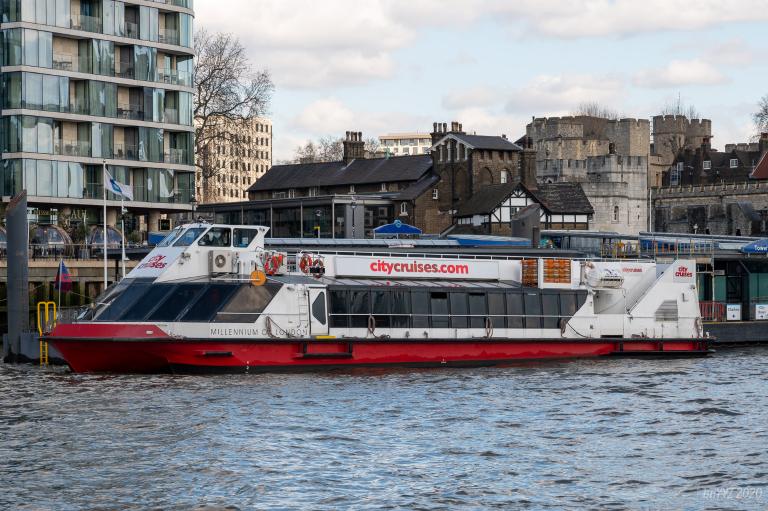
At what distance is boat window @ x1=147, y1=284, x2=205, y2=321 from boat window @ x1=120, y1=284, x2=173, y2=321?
0.75 feet

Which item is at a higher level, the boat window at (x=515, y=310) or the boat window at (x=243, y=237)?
the boat window at (x=243, y=237)

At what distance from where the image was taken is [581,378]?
3969 centimetres

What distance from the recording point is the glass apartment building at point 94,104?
69125 millimetres

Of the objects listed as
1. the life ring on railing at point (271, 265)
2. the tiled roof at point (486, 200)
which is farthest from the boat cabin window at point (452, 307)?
the tiled roof at point (486, 200)

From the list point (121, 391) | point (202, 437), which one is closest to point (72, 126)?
point (121, 391)

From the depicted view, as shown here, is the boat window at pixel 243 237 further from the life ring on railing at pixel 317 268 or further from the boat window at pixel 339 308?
the boat window at pixel 339 308

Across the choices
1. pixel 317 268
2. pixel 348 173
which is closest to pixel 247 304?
pixel 317 268

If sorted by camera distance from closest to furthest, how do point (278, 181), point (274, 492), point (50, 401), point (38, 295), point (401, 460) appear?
point (274, 492), point (401, 460), point (50, 401), point (38, 295), point (278, 181)

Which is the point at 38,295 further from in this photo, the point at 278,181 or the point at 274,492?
the point at 278,181

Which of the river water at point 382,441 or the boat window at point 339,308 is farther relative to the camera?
the boat window at point 339,308

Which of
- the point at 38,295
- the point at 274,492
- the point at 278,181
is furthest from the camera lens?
the point at 278,181

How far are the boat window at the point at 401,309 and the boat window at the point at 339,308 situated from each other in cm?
173

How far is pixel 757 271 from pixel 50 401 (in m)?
39.9

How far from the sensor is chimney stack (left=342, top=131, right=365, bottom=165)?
105m
